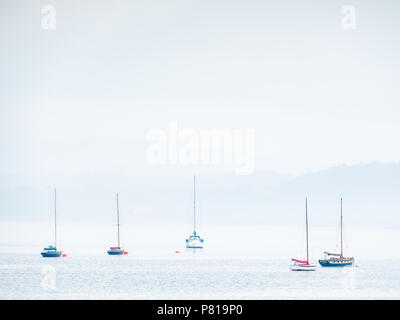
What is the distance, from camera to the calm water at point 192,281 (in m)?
54.2

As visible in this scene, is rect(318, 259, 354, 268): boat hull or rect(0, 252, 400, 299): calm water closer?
rect(0, 252, 400, 299): calm water

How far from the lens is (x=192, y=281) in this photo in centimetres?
6500

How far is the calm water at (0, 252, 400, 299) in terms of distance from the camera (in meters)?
54.2

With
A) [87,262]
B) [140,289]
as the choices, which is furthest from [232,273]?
[87,262]

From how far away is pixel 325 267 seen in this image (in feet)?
258

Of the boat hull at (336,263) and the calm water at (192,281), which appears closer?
the calm water at (192,281)

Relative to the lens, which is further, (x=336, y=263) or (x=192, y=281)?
(x=336, y=263)

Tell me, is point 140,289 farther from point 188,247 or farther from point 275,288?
point 188,247

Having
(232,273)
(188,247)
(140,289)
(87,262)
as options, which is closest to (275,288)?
(140,289)
